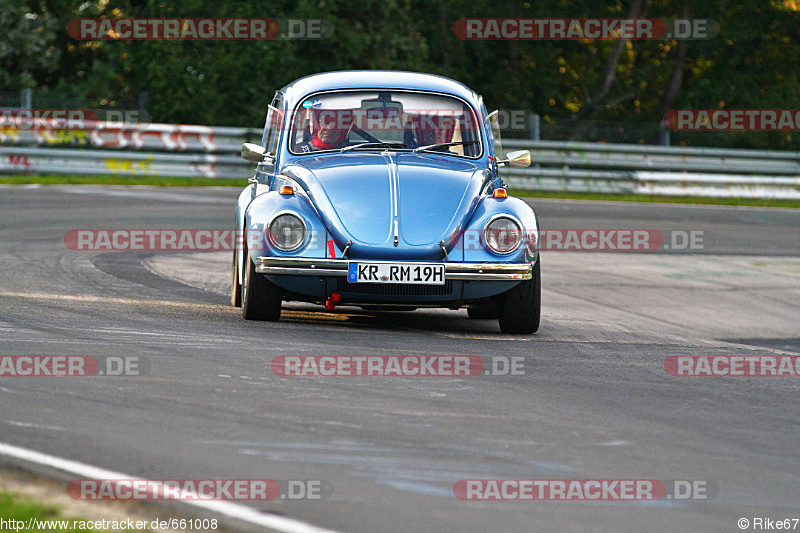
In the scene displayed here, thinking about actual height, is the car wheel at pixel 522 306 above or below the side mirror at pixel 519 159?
below

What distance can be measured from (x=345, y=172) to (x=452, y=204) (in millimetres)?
769

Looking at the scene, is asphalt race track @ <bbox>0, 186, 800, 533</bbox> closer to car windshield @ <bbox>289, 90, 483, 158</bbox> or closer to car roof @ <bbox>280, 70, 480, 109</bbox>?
car windshield @ <bbox>289, 90, 483, 158</bbox>

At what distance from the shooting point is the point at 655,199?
23.7 metres

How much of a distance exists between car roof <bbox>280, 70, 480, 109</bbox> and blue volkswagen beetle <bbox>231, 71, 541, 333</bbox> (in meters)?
0.28

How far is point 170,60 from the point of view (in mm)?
27000

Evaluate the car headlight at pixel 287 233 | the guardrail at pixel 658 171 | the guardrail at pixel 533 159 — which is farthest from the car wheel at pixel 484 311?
the guardrail at pixel 658 171

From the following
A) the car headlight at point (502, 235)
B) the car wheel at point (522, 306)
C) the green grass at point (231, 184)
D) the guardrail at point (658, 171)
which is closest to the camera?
the car headlight at point (502, 235)

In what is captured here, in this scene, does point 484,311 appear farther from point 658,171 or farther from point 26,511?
point 658,171

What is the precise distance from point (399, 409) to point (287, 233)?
2503mm

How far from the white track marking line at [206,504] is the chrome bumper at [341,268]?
322 cm

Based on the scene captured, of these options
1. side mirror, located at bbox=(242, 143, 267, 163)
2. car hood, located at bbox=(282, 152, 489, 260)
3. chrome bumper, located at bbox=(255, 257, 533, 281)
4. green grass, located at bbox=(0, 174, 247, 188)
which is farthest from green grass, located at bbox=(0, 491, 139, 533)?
green grass, located at bbox=(0, 174, 247, 188)

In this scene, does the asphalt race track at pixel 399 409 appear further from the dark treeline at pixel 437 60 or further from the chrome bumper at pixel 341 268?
the dark treeline at pixel 437 60

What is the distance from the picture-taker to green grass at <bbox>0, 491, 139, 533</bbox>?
3.92 metres

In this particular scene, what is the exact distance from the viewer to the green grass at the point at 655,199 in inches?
913
